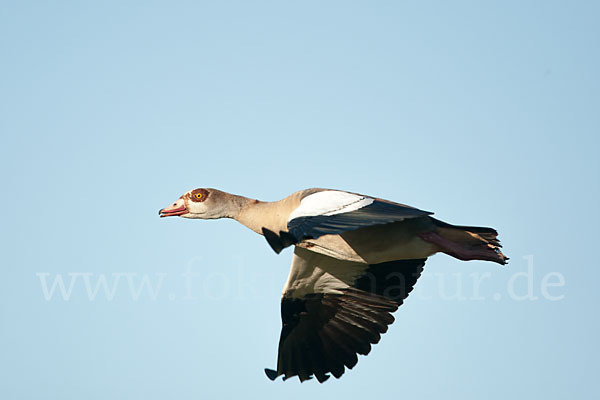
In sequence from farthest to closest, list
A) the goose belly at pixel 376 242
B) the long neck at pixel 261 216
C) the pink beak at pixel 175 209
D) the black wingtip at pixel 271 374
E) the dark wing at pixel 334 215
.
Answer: the pink beak at pixel 175 209 → the black wingtip at pixel 271 374 → the long neck at pixel 261 216 → the goose belly at pixel 376 242 → the dark wing at pixel 334 215

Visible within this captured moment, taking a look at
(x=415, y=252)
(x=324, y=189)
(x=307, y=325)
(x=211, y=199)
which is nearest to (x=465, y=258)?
(x=415, y=252)

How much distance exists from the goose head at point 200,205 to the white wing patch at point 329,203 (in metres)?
1.67

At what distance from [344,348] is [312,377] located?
58cm

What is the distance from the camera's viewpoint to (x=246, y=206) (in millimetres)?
10625

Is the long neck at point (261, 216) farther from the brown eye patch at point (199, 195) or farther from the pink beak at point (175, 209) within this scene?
the pink beak at point (175, 209)

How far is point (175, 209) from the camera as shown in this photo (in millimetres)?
11188

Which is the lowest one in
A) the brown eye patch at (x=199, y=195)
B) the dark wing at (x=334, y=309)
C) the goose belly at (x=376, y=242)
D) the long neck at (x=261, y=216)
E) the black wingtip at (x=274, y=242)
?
the dark wing at (x=334, y=309)

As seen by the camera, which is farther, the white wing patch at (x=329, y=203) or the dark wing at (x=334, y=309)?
the dark wing at (x=334, y=309)

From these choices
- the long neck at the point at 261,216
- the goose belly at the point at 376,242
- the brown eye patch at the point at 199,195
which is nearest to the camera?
the goose belly at the point at 376,242

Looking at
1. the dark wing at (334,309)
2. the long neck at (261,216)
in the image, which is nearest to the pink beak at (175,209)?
the long neck at (261,216)

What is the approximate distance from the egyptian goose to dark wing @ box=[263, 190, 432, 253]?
20.3 inches

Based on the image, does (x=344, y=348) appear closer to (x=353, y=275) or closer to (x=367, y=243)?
(x=353, y=275)

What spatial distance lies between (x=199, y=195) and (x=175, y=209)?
1.47ft

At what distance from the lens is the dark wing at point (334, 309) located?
11.0 meters
